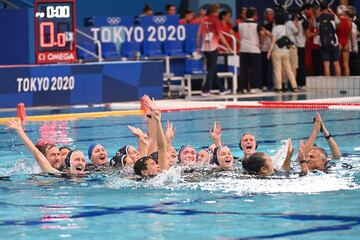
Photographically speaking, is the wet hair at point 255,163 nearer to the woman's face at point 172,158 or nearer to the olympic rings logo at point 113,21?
the woman's face at point 172,158

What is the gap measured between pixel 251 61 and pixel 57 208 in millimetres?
15367

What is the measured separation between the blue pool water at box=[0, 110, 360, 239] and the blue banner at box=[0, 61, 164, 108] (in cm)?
637

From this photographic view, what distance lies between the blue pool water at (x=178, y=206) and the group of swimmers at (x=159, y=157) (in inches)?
5.7

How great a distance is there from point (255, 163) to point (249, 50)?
1372 centimetres

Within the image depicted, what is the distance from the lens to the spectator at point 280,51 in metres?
23.9

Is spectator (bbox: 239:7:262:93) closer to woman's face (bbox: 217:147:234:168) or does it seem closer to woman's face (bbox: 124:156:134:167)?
woman's face (bbox: 124:156:134:167)

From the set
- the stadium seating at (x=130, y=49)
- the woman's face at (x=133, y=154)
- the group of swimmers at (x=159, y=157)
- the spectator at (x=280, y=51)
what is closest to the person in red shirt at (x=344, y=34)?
the spectator at (x=280, y=51)

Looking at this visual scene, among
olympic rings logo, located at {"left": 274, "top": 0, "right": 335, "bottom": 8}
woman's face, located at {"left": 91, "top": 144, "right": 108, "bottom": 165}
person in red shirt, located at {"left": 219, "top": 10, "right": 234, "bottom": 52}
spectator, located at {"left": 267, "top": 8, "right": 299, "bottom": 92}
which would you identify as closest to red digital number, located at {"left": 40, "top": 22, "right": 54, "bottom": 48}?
person in red shirt, located at {"left": 219, "top": 10, "right": 234, "bottom": 52}

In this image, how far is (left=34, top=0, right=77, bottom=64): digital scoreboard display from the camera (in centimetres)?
2011

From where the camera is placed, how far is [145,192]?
10109 mm

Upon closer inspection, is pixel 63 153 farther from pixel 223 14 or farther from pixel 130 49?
pixel 223 14

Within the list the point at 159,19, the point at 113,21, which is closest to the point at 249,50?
the point at 159,19

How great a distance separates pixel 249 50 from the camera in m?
24.1

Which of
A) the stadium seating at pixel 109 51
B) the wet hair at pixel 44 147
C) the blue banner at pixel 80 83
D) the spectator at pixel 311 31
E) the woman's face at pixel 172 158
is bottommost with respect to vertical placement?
the woman's face at pixel 172 158
